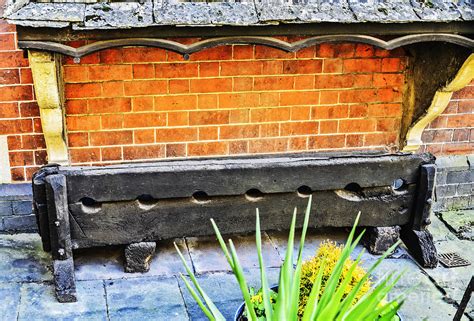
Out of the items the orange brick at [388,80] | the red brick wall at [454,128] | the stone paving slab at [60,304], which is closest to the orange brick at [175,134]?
the stone paving slab at [60,304]

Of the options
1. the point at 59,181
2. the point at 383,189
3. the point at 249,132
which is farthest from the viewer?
the point at 249,132

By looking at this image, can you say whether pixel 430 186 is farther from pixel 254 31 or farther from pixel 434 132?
pixel 254 31

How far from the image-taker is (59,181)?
362 cm

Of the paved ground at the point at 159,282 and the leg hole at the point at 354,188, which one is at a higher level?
the leg hole at the point at 354,188

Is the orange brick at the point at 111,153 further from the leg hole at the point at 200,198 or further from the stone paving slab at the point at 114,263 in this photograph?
the leg hole at the point at 200,198

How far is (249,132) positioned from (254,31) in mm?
1331

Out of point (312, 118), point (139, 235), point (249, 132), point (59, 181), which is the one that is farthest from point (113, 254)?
point (312, 118)

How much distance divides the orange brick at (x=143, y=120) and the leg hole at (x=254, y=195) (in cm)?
89

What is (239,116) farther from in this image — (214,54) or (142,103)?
(142,103)

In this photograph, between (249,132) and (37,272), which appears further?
(249,132)

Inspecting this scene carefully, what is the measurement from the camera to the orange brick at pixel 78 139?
432 centimetres

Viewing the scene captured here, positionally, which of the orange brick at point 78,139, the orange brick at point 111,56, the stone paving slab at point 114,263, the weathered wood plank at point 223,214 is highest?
the orange brick at point 111,56

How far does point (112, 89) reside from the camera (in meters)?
4.28

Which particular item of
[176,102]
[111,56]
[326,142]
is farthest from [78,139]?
[326,142]
